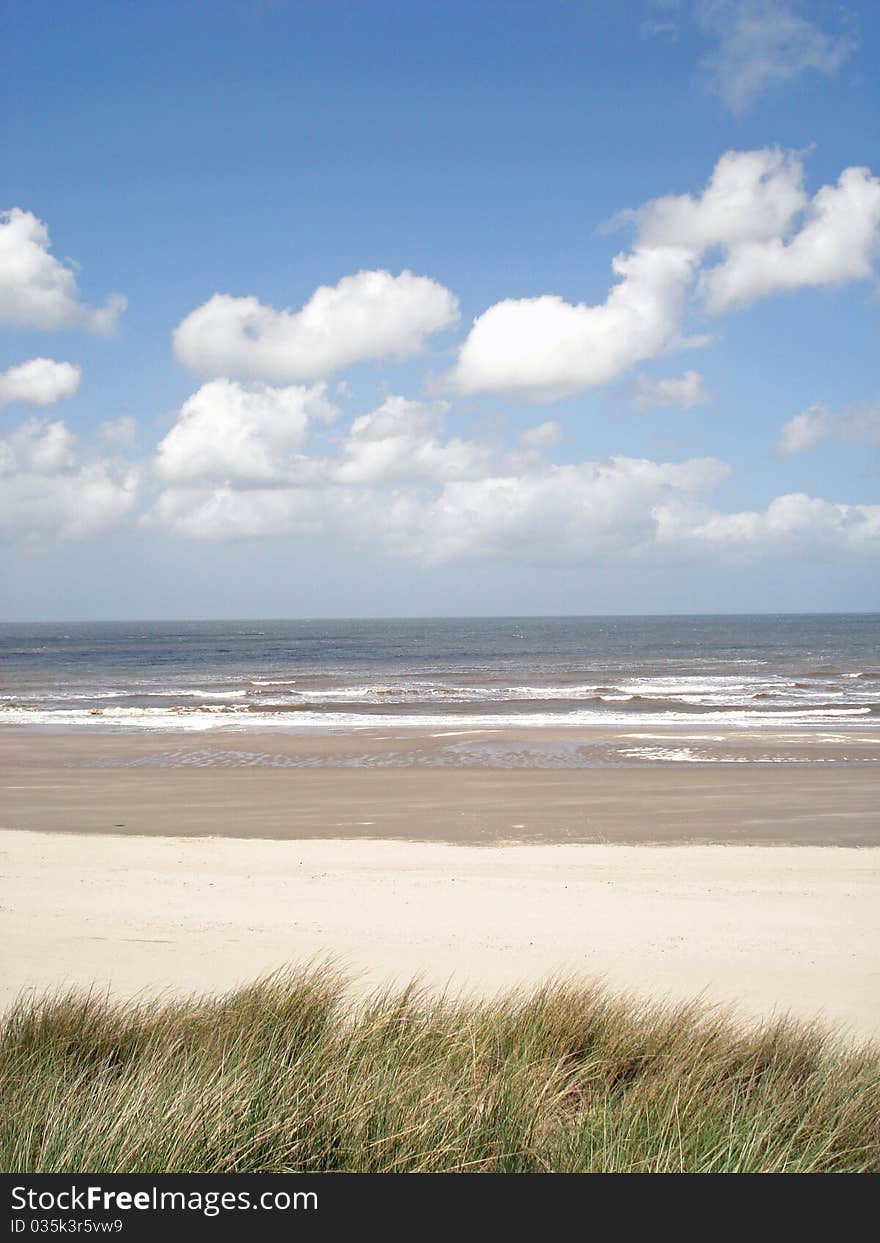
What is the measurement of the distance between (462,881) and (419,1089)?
6.69 metres

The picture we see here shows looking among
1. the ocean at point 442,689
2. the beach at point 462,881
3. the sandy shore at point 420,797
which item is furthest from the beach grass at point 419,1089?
the ocean at point 442,689

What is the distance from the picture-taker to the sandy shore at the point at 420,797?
13.7m

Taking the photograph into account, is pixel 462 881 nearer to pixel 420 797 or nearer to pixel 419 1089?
pixel 420 797

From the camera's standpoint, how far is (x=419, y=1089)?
3.66 meters

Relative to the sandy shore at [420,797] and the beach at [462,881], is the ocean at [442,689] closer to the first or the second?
the sandy shore at [420,797]

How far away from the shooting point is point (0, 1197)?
2.83 m

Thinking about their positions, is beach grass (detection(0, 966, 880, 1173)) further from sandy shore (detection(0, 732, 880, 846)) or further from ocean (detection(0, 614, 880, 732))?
ocean (detection(0, 614, 880, 732))

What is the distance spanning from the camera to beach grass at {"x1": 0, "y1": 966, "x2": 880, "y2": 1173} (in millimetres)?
3225

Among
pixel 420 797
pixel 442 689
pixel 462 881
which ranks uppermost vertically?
pixel 462 881

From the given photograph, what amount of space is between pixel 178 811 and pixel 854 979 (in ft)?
39.5

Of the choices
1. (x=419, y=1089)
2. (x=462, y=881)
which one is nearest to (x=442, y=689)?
(x=462, y=881)

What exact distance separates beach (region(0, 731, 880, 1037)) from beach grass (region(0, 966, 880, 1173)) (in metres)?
1.49

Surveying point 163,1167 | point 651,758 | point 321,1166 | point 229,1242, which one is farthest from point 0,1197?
point 651,758

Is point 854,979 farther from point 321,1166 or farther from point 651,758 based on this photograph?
point 651,758
